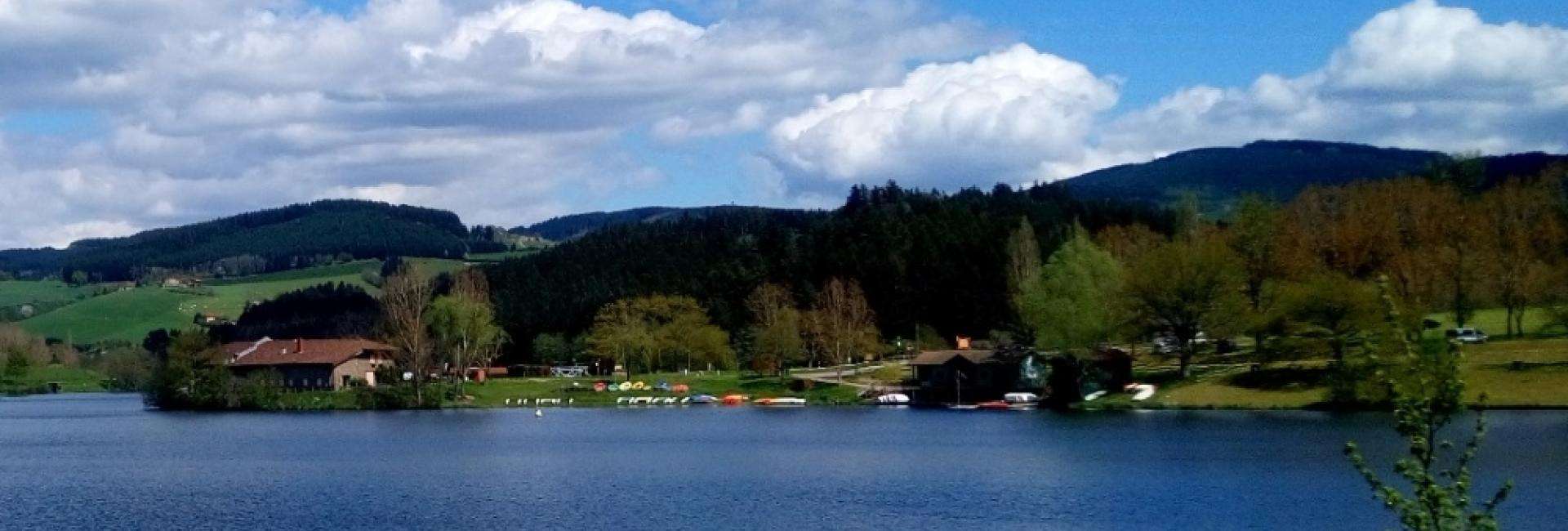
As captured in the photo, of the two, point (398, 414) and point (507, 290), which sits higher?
point (507, 290)

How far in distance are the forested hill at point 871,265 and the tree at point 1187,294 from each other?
149 ft

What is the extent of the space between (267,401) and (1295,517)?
9108cm

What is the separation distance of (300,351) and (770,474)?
299 ft

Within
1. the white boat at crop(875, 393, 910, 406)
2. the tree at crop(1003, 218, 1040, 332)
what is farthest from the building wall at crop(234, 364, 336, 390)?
the tree at crop(1003, 218, 1040, 332)

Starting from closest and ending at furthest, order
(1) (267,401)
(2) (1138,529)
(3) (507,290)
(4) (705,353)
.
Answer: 1. (2) (1138,529)
2. (1) (267,401)
3. (4) (705,353)
4. (3) (507,290)

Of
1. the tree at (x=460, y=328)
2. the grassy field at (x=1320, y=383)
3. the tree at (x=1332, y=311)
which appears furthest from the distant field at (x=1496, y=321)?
the tree at (x=460, y=328)

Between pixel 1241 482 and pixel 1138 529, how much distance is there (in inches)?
391

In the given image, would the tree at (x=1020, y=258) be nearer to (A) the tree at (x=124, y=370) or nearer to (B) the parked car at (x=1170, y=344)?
(B) the parked car at (x=1170, y=344)

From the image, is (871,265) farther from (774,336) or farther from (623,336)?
(774,336)

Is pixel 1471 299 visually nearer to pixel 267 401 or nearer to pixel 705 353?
pixel 705 353

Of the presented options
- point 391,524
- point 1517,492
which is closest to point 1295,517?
point 1517,492

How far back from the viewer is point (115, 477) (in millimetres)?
56031

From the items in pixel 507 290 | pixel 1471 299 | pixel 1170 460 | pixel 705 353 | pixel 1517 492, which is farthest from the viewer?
pixel 507 290

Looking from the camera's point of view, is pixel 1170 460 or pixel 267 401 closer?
pixel 1170 460
